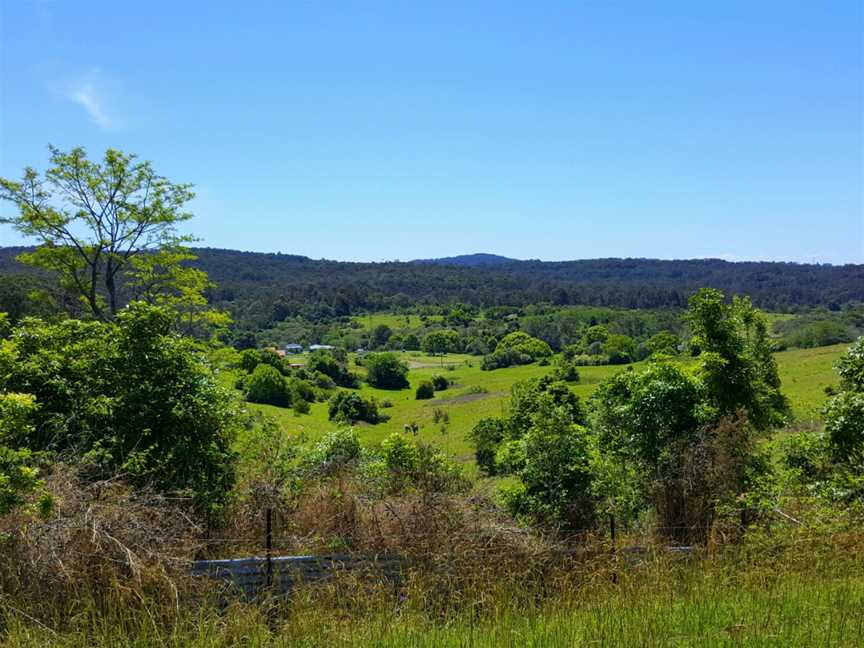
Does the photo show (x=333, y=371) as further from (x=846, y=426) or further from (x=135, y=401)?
(x=135, y=401)

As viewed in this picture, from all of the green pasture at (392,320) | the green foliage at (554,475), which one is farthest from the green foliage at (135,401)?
the green pasture at (392,320)

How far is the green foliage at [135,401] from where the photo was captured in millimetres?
8117

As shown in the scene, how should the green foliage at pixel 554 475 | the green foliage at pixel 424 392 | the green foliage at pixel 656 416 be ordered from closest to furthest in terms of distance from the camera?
1. the green foliage at pixel 554 475
2. the green foliage at pixel 656 416
3. the green foliage at pixel 424 392

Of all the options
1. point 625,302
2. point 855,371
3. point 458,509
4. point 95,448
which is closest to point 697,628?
point 458,509

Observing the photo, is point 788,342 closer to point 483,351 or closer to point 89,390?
point 483,351

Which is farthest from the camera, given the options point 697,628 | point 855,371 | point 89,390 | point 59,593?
point 855,371

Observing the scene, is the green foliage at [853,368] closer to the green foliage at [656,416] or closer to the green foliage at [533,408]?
the green foliage at [656,416]

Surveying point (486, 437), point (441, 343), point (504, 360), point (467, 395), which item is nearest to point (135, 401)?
point (486, 437)

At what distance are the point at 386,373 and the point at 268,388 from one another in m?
27.6

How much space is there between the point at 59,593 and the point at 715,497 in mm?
8501

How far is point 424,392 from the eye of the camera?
327ft

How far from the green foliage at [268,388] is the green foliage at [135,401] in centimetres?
7509

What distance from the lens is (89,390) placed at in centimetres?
855

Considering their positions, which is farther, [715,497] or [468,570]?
[715,497]
